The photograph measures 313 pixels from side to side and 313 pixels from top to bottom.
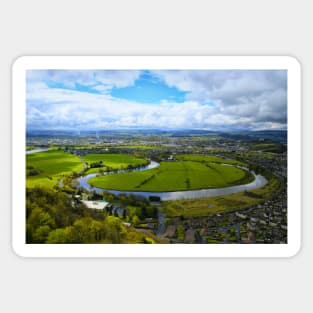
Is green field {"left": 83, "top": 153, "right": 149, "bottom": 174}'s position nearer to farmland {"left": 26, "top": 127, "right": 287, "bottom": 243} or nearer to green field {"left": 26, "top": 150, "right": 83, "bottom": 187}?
farmland {"left": 26, "top": 127, "right": 287, "bottom": 243}

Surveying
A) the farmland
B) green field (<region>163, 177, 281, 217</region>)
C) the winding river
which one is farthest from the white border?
the winding river

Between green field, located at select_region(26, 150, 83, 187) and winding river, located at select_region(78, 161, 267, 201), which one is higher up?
green field, located at select_region(26, 150, 83, 187)

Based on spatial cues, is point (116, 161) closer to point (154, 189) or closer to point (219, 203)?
point (154, 189)
